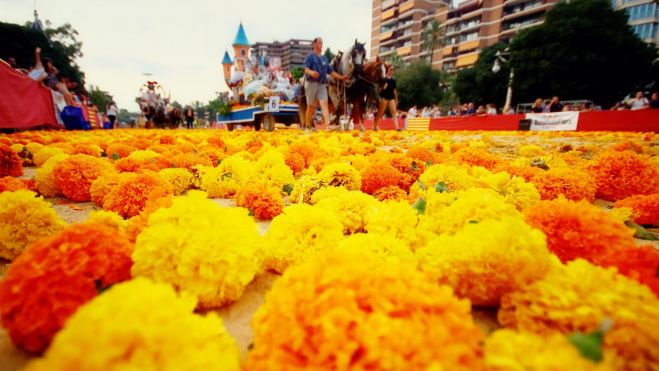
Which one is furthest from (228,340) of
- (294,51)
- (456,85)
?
(294,51)

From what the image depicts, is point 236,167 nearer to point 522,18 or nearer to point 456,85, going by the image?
point 456,85

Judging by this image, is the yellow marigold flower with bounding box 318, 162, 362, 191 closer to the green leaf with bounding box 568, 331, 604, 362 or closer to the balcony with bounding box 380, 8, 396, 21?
the green leaf with bounding box 568, 331, 604, 362

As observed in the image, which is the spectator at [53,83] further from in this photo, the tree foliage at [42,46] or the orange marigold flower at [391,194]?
the tree foliage at [42,46]

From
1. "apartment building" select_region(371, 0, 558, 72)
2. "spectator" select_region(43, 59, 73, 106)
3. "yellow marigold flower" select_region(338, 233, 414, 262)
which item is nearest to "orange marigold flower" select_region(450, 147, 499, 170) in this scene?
"yellow marigold flower" select_region(338, 233, 414, 262)

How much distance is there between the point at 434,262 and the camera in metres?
1.18

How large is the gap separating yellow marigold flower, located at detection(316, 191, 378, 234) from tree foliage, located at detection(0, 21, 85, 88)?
40.5 m

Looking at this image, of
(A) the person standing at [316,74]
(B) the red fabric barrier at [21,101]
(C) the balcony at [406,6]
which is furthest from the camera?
(C) the balcony at [406,6]

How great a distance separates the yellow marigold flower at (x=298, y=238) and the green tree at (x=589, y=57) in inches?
1566

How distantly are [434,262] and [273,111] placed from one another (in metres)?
12.6

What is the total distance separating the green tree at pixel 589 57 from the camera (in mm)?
30922

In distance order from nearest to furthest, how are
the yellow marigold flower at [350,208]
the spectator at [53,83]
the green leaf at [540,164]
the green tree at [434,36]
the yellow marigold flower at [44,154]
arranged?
the yellow marigold flower at [350,208] < the green leaf at [540,164] < the yellow marigold flower at [44,154] < the spectator at [53,83] < the green tree at [434,36]

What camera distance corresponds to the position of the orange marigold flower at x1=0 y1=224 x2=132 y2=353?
2.92 feet

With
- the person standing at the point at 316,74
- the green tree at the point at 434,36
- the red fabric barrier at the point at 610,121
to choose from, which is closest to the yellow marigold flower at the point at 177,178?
the person standing at the point at 316,74

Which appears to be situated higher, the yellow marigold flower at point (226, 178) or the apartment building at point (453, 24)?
the apartment building at point (453, 24)
